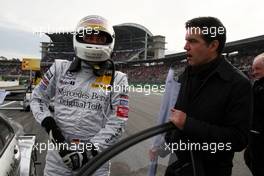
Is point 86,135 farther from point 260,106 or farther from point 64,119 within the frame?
point 260,106

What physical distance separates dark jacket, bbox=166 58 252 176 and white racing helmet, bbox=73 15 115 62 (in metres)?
0.63

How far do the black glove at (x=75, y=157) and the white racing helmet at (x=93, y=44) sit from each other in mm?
637

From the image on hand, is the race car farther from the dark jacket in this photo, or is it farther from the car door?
the dark jacket

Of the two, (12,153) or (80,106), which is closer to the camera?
(80,106)

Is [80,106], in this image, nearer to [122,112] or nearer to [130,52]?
[122,112]

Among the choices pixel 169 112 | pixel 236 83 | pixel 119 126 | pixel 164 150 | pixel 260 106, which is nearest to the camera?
pixel 164 150

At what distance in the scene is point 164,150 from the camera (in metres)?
2.10

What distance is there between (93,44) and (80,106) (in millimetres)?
437

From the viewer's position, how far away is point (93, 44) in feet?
9.52

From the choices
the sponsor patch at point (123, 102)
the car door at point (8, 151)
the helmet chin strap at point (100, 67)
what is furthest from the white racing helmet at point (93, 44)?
the car door at point (8, 151)

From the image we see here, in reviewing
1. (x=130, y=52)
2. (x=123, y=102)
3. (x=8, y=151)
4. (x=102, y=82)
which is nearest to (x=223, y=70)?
(x=123, y=102)

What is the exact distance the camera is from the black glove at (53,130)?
Answer: 2822 millimetres

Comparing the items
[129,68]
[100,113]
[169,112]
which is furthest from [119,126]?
[129,68]

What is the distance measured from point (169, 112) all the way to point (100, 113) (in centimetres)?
83
